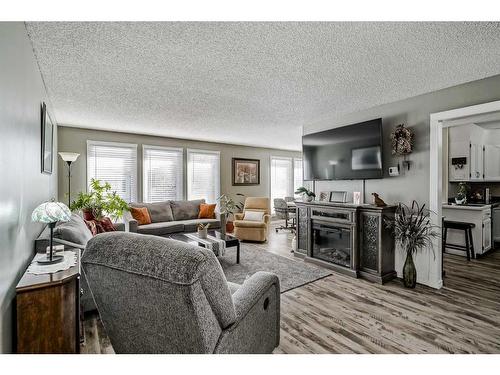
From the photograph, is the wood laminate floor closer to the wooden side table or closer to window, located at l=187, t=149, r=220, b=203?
the wooden side table

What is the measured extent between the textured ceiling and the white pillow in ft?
7.73

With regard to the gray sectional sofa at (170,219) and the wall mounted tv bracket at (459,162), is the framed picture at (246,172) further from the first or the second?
the wall mounted tv bracket at (459,162)

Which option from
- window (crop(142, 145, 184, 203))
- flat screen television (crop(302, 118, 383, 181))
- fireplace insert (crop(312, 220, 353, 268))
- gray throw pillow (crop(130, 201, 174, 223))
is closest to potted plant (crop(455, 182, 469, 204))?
flat screen television (crop(302, 118, 383, 181))

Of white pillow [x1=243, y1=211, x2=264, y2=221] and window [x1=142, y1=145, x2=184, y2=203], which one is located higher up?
window [x1=142, y1=145, x2=184, y2=203]

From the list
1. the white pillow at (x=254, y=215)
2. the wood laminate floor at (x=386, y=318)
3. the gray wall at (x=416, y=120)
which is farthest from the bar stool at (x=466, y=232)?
the white pillow at (x=254, y=215)

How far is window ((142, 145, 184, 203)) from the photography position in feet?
19.1

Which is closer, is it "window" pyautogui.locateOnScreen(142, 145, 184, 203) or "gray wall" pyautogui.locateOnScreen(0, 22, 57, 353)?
"gray wall" pyautogui.locateOnScreen(0, 22, 57, 353)

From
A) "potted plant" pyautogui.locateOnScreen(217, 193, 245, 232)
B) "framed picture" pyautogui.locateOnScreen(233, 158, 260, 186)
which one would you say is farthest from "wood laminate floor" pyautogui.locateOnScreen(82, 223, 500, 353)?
"framed picture" pyautogui.locateOnScreen(233, 158, 260, 186)

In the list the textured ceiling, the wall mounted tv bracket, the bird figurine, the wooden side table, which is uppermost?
the textured ceiling

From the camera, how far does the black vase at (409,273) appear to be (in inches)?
122

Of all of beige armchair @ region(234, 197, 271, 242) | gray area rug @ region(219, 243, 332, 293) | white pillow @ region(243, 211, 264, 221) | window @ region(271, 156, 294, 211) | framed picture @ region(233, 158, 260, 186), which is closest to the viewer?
gray area rug @ region(219, 243, 332, 293)

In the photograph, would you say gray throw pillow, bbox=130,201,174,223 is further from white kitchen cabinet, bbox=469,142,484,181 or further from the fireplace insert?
white kitchen cabinet, bbox=469,142,484,181

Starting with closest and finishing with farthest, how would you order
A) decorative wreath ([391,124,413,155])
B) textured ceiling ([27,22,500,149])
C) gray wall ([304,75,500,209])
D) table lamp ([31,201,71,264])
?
table lamp ([31,201,71,264]) → textured ceiling ([27,22,500,149]) → gray wall ([304,75,500,209]) → decorative wreath ([391,124,413,155])
